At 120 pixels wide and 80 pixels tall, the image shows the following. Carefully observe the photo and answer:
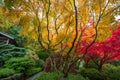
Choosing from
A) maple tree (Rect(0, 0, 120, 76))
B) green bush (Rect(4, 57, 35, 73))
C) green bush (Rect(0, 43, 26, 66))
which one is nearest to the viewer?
maple tree (Rect(0, 0, 120, 76))

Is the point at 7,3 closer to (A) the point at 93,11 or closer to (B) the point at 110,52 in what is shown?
(A) the point at 93,11

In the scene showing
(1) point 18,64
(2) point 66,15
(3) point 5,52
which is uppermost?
(2) point 66,15

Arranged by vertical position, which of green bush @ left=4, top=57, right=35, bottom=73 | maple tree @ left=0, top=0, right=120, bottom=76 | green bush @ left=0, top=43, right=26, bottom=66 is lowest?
green bush @ left=4, top=57, right=35, bottom=73

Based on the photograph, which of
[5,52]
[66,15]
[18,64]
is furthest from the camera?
[5,52]

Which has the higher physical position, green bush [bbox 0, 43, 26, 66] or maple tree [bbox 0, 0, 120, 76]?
maple tree [bbox 0, 0, 120, 76]

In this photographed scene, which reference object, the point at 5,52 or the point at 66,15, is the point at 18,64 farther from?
the point at 66,15

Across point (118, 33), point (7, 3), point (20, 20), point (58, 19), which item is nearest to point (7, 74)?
point (20, 20)

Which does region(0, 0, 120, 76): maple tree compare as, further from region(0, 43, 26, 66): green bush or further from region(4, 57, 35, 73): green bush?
region(0, 43, 26, 66): green bush

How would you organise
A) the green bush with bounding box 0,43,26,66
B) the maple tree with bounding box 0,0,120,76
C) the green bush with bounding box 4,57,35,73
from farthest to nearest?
the green bush with bounding box 0,43,26,66 < the green bush with bounding box 4,57,35,73 < the maple tree with bounding box 0,0,120,76

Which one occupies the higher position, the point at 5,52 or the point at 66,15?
the point at 66,15

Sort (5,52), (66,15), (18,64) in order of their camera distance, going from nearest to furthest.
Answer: (66,15), (18,64), (5,52)

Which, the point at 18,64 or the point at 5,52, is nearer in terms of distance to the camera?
the point at 18,64

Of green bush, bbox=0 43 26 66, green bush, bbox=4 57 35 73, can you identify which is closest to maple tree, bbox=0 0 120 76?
green bush, bbox=4 57 35 73

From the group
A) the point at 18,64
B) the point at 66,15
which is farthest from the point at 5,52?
the point at 66,15
